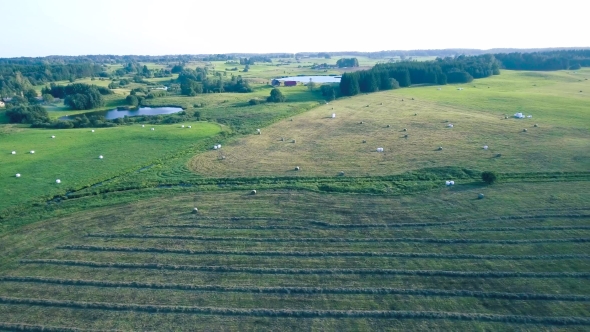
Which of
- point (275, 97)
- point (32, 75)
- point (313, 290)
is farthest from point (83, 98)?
point (313, 290)

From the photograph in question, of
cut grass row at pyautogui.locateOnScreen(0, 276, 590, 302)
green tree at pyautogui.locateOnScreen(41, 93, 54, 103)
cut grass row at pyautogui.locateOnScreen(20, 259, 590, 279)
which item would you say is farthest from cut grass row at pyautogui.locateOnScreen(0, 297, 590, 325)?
green tree at pyautogui.locateOnScreen(41, 93, 54, 103)

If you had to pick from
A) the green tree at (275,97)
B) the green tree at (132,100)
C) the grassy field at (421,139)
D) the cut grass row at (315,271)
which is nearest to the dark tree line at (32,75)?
the green tree at (132,100)

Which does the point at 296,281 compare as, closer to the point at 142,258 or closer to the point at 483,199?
the point at 142,258

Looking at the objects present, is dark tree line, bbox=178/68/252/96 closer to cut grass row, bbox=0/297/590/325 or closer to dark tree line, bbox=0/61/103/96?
dark tree line, bbox=0/61/103/96

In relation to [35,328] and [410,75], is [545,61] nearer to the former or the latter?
[410,75]

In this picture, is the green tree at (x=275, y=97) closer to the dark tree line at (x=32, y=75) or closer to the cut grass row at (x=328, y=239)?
the cut grass row at (x=328, y=239)
